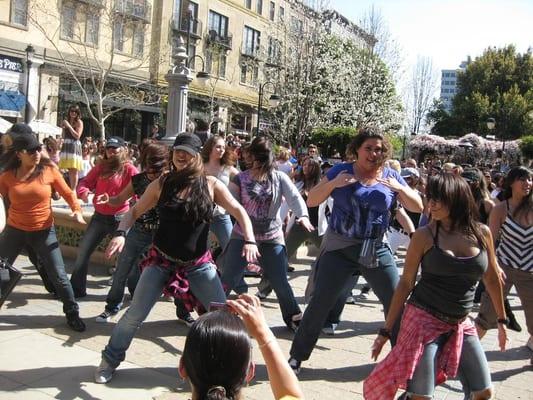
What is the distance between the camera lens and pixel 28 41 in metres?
28.1

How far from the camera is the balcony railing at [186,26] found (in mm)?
37469

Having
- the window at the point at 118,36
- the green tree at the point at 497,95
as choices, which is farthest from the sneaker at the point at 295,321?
the green tree at the point at 497,95

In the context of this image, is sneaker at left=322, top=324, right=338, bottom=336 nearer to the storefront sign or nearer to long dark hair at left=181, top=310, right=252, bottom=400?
long dark hair at left=181, top=310, right=252, bottom=400

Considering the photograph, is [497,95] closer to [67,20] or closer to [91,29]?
[91,29]

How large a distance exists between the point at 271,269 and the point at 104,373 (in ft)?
6.32

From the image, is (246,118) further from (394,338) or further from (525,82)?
(394,338)

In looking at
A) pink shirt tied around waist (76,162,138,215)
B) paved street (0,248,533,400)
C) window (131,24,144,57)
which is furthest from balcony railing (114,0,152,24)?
paved street (0,248,533,400)

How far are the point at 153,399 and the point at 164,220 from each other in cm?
125

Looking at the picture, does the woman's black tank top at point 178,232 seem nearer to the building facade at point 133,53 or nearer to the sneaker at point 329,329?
the sneaker at point 329,329

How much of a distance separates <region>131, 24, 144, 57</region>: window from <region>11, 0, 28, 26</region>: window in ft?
22.9

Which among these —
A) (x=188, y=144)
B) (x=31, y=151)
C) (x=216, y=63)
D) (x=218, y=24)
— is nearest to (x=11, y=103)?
(x=216, y=63)

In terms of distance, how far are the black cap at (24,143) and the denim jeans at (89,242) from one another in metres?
1.28

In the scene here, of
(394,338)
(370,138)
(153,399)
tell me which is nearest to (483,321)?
(394,338)

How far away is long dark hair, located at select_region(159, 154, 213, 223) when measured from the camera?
4090 millimetres
